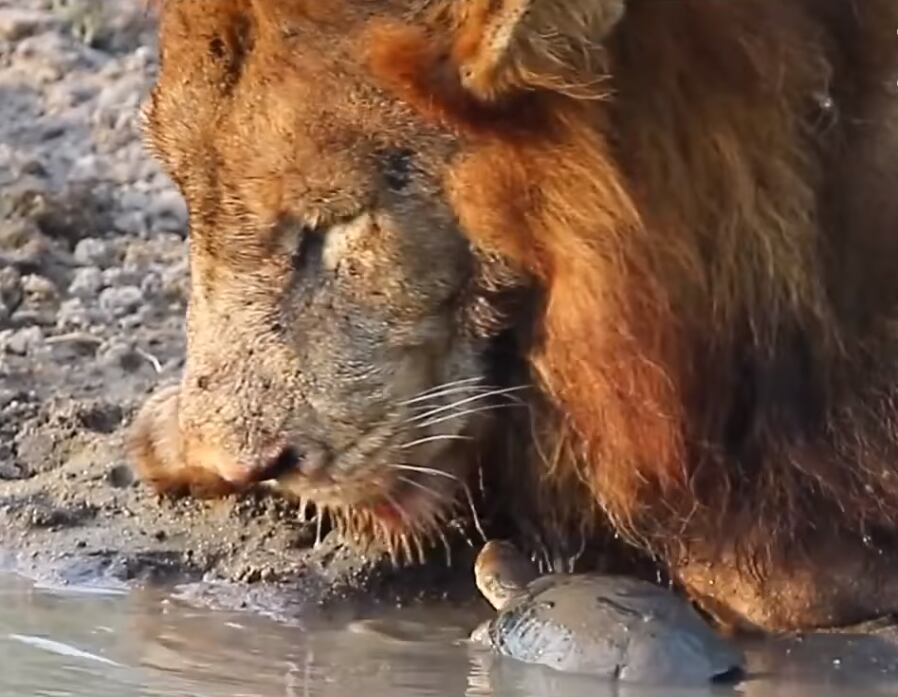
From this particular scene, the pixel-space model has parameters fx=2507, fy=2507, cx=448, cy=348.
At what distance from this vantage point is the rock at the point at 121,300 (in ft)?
15.9

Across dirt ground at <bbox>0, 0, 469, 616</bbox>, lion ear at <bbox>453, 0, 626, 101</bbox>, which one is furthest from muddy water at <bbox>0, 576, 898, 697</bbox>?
lion ear at <bbox>453, 0, 626, 101</bbox>

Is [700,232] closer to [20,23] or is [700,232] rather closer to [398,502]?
[398,502]

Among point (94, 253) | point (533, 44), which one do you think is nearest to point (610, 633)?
point (533, 44)

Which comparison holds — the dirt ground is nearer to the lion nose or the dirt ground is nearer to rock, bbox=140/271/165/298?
rock, bbox=140/271/165/298

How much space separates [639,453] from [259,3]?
749 millimetres

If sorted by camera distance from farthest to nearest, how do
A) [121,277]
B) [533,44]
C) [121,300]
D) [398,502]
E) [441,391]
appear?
[121,277], [121,300], [398,502], [441,391], [533,44]

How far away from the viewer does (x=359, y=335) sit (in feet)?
10.3

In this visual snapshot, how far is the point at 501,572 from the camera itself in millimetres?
3541

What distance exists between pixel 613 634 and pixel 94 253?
2.13m

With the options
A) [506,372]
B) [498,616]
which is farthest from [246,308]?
[498,616]

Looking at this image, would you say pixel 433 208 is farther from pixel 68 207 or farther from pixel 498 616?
pixel 68 207

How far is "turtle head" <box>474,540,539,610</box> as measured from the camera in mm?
3509

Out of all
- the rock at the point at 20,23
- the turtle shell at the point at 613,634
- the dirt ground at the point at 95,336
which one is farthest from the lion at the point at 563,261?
the rock at the point at 20,23

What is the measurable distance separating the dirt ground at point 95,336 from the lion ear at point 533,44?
0.98 metres
